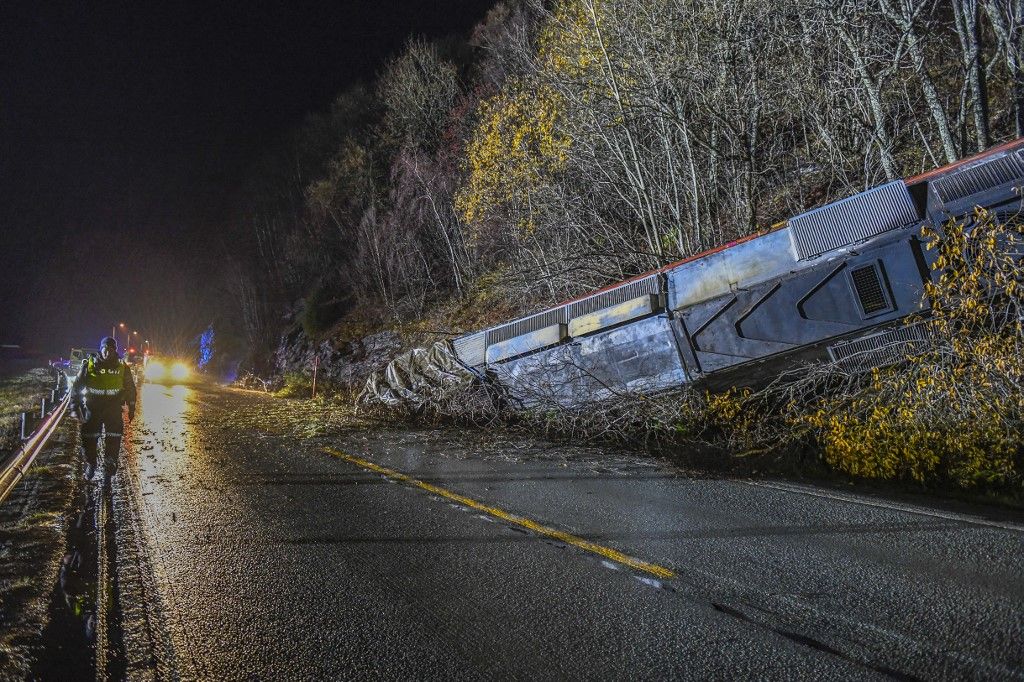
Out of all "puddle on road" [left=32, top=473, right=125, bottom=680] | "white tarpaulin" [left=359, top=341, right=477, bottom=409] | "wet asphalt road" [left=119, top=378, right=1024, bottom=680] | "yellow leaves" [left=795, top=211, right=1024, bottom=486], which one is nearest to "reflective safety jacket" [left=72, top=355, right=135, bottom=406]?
"wet asphalt road" [left=119, top=378, right=1024, bottom=680]

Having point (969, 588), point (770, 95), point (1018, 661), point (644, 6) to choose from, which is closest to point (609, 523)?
point (969, 588)

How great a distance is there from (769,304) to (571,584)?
16.9ft

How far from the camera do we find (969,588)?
3.60 meters

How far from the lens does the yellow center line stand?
4195mm

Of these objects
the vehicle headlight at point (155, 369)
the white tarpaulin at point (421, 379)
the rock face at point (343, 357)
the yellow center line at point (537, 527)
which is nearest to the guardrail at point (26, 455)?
the yellow center line at point (537, 527)

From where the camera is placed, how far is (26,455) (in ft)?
30.0

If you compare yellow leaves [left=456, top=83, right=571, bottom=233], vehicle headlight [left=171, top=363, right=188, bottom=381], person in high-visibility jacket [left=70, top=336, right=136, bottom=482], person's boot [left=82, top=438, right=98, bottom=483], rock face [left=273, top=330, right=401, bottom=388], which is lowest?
person's boot [left=82, top=438, right=98, bottom=483]

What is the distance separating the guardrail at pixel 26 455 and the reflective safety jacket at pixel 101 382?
1098 mm

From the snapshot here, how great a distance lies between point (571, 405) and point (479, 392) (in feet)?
6.37

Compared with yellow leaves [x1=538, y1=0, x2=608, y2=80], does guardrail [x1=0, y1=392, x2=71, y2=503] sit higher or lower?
lower

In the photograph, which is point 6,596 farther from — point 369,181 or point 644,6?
point 369,181

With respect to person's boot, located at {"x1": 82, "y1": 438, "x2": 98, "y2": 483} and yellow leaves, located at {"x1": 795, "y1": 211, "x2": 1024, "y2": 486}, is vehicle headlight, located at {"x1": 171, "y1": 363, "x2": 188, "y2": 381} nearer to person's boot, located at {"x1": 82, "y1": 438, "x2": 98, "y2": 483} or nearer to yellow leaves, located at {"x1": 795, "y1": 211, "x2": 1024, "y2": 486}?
person's boot, located at {"x1": 82, "y1": 438, "x2": 98, "y2": 483}

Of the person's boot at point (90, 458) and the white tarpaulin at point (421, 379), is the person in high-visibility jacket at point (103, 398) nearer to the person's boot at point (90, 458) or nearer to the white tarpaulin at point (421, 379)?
the person's boot at point (90, 458)

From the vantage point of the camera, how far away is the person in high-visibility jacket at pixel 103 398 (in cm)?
844
